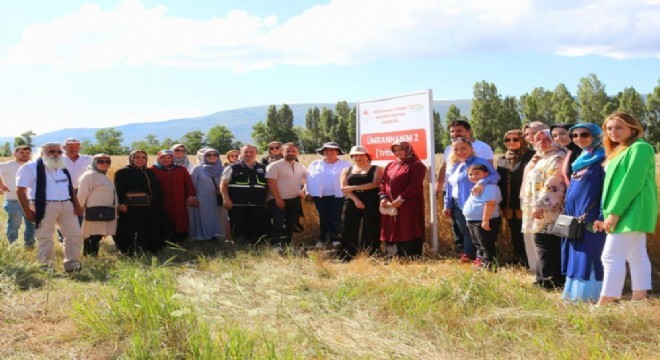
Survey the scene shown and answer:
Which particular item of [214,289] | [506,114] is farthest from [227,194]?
[506,114]

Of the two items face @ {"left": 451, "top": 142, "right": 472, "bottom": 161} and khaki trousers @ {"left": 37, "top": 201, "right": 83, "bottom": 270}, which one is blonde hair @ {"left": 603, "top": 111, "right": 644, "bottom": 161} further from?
khaki trousers @ {"left": 37, "top": 201, "right": 83, "bottom": 270}

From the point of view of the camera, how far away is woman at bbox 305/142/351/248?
8117mm

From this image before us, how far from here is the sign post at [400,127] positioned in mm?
7281

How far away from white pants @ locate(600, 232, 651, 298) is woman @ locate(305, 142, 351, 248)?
4.02m

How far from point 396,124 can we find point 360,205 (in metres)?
1.20

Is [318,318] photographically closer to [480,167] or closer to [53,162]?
[480,167]

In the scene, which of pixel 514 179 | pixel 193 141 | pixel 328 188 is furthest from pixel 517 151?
pixel 193 141

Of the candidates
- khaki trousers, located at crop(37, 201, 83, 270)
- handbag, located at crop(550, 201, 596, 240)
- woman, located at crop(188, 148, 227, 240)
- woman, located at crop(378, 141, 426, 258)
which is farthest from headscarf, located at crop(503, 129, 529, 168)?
khaki trousers, located at crop(37, 201, 83, 270)

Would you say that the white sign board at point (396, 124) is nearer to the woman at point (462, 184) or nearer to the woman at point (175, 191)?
the woman at point (462, 184)

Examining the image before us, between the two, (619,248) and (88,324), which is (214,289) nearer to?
(88,324)

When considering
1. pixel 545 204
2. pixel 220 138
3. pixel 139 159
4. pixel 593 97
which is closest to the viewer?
pixel 545 204

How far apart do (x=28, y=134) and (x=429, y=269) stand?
395ft

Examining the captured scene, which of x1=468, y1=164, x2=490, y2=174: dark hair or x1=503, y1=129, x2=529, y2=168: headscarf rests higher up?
x1=503, y1=129, x2=529, y2=168: headscarf

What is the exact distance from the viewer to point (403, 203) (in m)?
7.02
